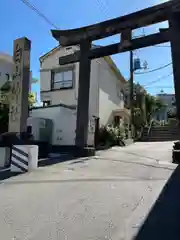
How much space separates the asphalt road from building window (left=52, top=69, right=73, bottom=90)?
1429 centimetres

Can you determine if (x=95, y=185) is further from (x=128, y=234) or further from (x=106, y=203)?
(x=128, y=234)

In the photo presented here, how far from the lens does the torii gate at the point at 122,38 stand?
11.6 metres

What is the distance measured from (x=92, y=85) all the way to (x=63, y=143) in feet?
21.2

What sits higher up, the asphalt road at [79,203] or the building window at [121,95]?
the building window at [121,95]

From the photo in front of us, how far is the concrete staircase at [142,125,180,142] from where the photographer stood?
80.7ft

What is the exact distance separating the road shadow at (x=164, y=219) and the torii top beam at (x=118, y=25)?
815 cm

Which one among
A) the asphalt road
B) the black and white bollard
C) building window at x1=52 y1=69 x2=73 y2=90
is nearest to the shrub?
building window at x1=52 y1=69 x2=73 y2=90

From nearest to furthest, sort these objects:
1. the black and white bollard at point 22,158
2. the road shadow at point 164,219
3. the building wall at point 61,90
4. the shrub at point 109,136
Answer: the road shadow at point 164,219
the black and white bollard at point 22,158
the shrub at point 109,136
the building wall at point 61,90

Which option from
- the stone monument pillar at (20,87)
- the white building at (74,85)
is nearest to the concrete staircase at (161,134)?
the white building at (74,85)

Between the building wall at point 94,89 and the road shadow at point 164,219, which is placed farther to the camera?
the building wall at point 94,89

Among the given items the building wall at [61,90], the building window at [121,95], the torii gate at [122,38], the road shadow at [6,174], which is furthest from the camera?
the building window at [121,95]

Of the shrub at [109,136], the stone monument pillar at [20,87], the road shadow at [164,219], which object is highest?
the stone monument pillar at [20,87]

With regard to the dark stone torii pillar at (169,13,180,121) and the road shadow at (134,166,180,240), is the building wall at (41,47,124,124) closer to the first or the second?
the dark stone torii pillar at (169,13,180,121)

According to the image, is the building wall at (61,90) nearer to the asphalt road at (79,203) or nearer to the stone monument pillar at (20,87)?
the stone monument pillar at (20,87)
